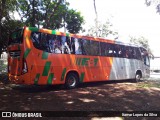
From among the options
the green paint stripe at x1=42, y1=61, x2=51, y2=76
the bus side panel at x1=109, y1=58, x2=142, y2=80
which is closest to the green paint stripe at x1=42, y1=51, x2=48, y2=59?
the green paint stripe at x1=42, y1=61, x2=51, y2=76

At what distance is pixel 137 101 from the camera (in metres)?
9.58

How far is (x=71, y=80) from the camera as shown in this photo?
13242 mm

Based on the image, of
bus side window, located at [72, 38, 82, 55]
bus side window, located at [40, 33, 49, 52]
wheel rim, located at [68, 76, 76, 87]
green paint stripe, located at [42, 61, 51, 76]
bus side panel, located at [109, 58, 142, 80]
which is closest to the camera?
bus side window, located at [40, 33, 49, 52]

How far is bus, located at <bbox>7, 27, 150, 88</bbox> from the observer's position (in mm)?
11141

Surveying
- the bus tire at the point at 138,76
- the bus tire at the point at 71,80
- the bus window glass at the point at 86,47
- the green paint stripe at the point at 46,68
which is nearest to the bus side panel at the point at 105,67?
the bus window glass at the point at 86,47

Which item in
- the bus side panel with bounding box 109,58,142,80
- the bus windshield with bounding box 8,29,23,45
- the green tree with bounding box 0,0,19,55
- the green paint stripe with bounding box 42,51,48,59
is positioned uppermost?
the green tree with bounding box 0,0,19,55

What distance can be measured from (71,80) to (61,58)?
1.60 metres

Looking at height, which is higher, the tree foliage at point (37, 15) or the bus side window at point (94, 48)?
the tree foliage at point (37, 15)

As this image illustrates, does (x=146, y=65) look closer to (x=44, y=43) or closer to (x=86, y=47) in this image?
(x=86, y=47)

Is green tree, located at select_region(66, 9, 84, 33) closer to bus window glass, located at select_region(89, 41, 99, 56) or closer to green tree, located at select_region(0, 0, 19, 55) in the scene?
green tree, located at select_region(0, 0, 19, 55)

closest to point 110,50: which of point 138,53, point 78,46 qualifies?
point 78,46

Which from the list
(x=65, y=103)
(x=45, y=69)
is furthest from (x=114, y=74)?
(x=65, y=103)

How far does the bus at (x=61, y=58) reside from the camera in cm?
1114

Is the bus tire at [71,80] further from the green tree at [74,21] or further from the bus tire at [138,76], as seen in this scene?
the green tree at [74,21]
